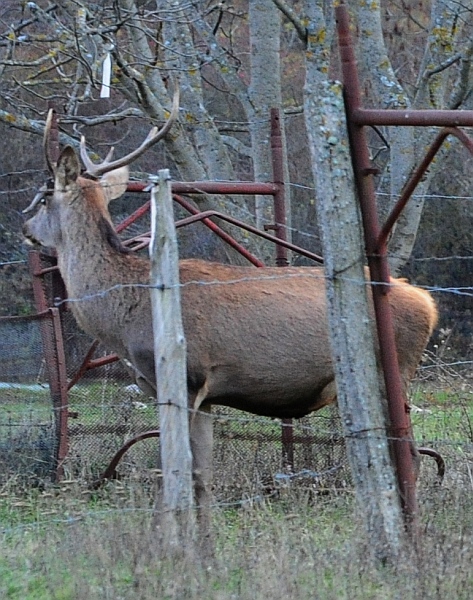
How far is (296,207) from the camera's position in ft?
64.6

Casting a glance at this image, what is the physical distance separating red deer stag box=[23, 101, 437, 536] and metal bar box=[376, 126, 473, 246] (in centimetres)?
225

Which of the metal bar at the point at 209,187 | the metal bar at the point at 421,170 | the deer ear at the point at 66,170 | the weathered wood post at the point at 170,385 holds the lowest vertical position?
the weathered wood post at the point at 170,385

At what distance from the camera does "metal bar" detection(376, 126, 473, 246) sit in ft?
15.7

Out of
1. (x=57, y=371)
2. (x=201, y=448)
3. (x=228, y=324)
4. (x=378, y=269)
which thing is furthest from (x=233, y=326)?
(x=378, y=269)

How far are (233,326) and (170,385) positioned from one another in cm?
236

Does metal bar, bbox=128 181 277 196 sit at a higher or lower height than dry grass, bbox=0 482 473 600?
higher

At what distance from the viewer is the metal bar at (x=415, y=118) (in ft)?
15.7

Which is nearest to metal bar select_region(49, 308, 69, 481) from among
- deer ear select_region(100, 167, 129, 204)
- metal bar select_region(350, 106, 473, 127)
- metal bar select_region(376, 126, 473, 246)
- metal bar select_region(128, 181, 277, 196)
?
deer ear select_region(100, 167, 129, 204)

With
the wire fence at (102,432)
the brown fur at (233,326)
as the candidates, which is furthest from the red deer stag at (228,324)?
the wire fence at (102,432)

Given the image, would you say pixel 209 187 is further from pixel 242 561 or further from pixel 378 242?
pixel 242 561

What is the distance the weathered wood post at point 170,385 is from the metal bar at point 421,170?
0.95 meters

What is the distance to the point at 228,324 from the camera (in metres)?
7.47

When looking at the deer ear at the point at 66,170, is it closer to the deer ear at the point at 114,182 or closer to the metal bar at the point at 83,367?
the deer ear at the point at 114,182

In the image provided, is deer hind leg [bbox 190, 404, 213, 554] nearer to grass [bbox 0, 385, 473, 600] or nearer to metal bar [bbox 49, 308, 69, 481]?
grass [bbox 0, 385, 473, 600]
